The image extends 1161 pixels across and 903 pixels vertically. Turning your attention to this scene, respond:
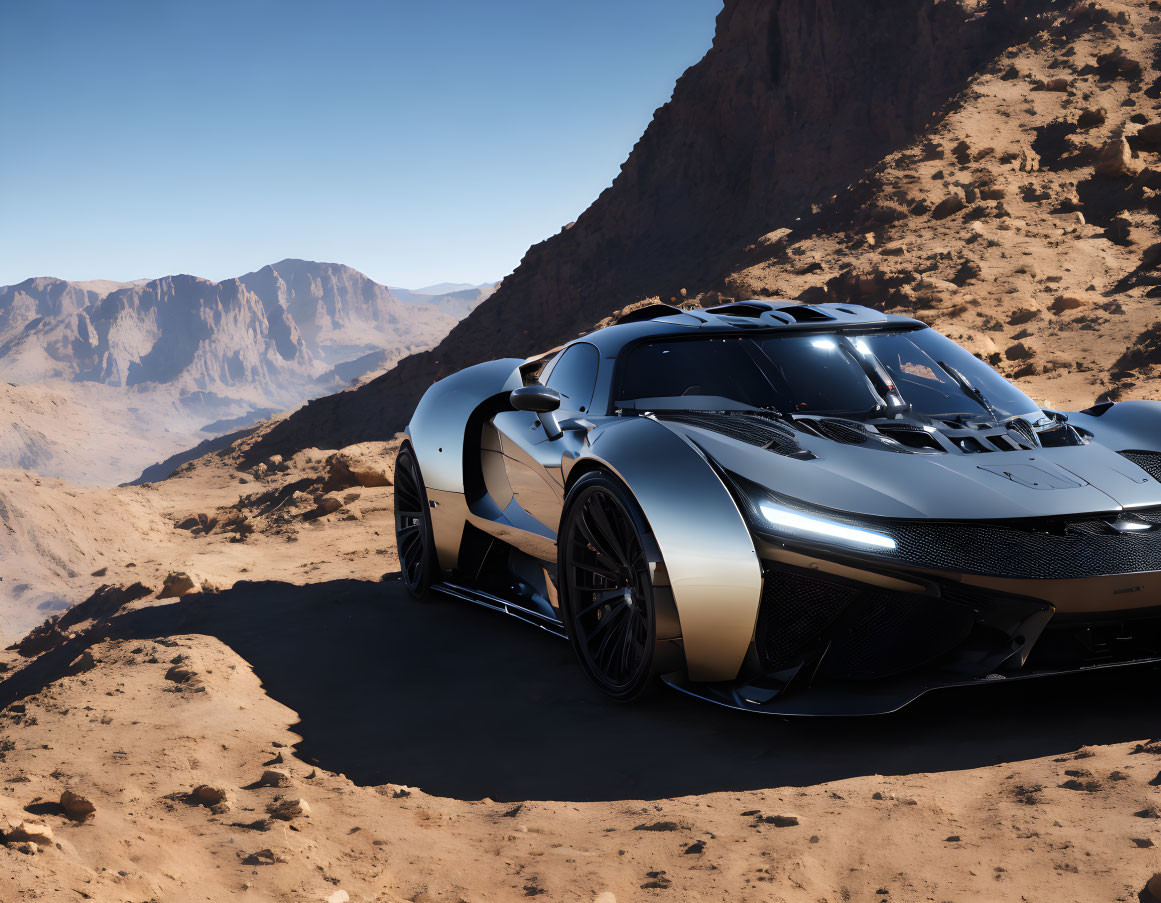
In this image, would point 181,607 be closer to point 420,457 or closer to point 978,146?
point 420,457

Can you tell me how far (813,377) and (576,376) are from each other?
45.3 inches

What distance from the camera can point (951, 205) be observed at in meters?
20.7

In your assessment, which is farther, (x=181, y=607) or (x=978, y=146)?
(x=978, y=146)

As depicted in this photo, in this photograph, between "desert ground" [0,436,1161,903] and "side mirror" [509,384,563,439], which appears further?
"side mirror" [509,384,563,439]

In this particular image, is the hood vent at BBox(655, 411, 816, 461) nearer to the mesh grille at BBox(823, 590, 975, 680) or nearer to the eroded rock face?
the mesh grille at BBox(823, 590, 975, 680)

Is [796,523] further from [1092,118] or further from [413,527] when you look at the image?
[1092,118]

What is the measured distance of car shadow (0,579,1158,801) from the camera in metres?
3.10

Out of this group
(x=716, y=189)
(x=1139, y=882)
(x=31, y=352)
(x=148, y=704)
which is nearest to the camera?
(x=1139, y=882)

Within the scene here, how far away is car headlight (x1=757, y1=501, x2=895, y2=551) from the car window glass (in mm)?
1416

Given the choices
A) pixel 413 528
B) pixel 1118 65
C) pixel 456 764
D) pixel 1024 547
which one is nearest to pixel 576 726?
pixel 456 764

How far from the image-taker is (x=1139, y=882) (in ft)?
6.73

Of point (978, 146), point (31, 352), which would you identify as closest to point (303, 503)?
point (978, 146)

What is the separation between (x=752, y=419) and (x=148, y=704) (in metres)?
2.90

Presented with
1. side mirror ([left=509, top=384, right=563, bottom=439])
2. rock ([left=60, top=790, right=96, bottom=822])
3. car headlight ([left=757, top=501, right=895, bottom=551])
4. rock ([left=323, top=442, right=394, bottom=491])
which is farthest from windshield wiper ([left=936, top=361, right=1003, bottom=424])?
rock ([left=323, top=442, right=394, bottom=491])
